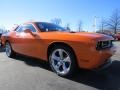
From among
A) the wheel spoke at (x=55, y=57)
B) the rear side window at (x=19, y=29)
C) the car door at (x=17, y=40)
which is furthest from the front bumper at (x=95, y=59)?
the rear side window at (x=19, y=29)

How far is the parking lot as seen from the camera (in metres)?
3.88

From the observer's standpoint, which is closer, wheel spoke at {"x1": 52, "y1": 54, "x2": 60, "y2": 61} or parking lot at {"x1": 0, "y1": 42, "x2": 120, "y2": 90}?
parking lot at {"x1": 0, "y1": 42, "x2": 120, "y2": 90}

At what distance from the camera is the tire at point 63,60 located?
170 inches

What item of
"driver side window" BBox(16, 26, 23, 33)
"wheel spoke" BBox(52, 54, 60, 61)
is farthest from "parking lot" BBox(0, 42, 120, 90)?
"driver side window" BBox(16, 26, 23, 33)

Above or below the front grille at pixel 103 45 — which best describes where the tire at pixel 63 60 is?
below

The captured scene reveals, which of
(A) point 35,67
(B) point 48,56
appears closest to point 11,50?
(A) point 35,67

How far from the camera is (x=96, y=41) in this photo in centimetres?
396

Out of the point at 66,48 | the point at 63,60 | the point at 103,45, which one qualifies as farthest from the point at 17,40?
the point at 103,45

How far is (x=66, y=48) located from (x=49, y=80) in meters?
0.87

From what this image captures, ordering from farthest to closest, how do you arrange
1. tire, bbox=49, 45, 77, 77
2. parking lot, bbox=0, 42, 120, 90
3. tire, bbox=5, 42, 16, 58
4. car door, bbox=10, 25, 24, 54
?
tire, bbox=5, 42, 16, 58 < car door, bbox=10, 25, 24, 54 < tire, bbox=49, 45, 77, 77 < parking lot, bbox=0, 42, 120, 90

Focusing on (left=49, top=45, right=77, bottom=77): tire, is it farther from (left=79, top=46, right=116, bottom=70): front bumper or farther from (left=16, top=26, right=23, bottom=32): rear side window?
(left=16, top=26, right=23, bottom=32): rear side window

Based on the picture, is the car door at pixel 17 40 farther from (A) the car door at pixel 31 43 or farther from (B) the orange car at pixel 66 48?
(A) the car door at pixel 31 43

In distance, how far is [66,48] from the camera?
4.43 m

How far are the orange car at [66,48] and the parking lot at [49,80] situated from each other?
12.4 inches
